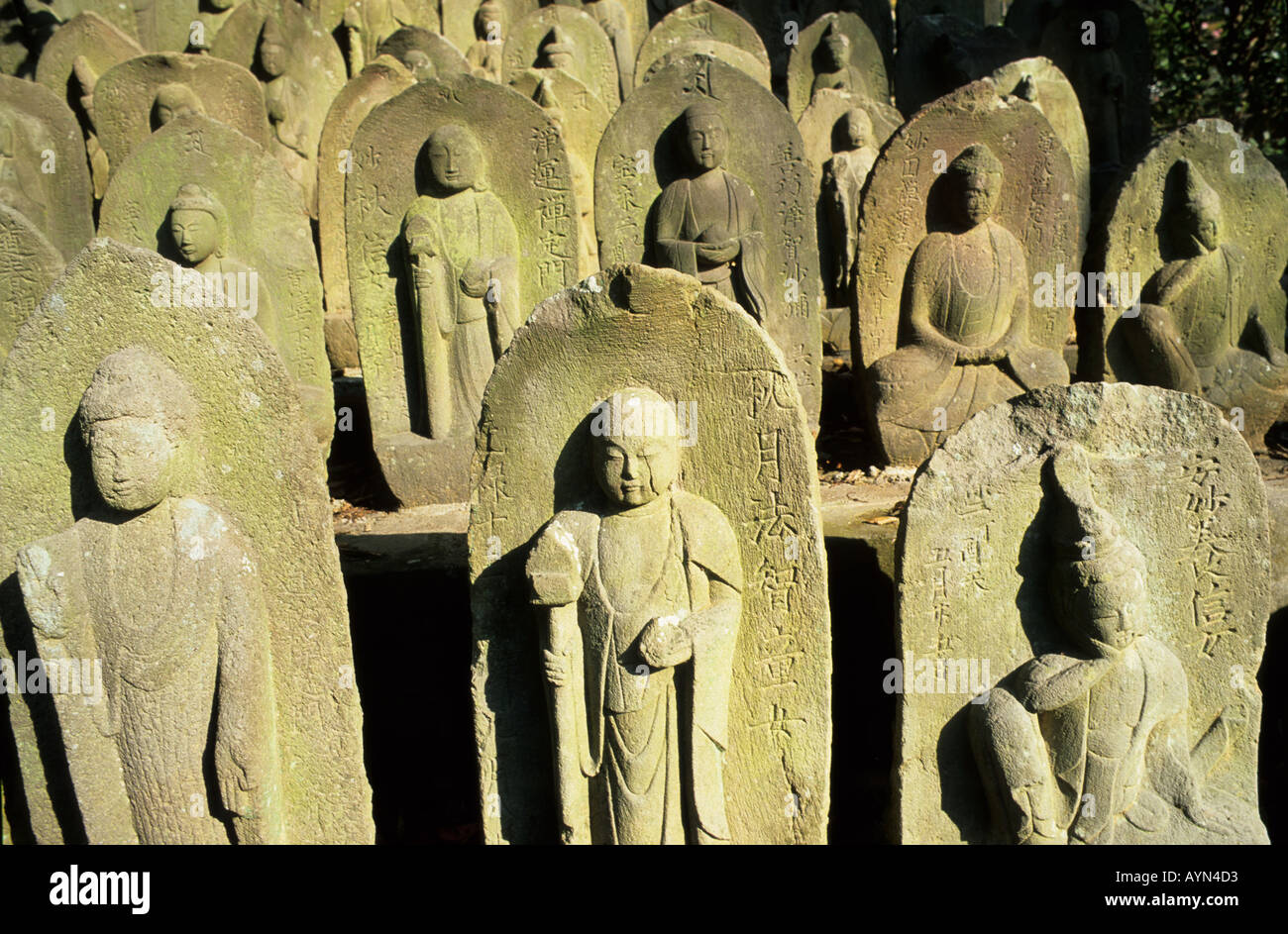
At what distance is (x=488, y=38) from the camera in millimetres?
10883

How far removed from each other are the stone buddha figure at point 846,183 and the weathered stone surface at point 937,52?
6.97 feet

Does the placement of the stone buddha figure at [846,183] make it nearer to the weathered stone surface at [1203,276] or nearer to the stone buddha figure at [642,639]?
the weathered stone surface at [1203,276]

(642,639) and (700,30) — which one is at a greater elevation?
(700,30)

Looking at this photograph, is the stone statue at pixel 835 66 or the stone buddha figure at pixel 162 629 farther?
the stone statue at pixel 835 66

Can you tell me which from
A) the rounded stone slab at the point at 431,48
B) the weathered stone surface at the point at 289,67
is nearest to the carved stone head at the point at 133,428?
the weathered stone surface at the point at 289,67

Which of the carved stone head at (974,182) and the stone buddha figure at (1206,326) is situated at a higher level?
the carved stone head at (974,182)

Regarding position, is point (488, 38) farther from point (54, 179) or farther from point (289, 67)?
point (54, 179)

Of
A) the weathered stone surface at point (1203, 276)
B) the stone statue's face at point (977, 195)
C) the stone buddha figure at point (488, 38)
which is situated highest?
the stone buddha figure at point (488, 38)

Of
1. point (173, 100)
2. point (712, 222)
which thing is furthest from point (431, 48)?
point (712, 222)

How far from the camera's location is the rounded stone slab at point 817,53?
33.0ft

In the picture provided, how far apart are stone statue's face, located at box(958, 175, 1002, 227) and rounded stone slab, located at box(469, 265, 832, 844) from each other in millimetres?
2857

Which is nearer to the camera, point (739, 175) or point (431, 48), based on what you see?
point (739, 175)

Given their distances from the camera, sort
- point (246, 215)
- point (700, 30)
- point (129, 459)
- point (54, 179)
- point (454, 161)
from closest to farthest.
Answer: point (129, 459) < point (454, 161) < point (246, 215) < point (54, 179) < point (700, 30)

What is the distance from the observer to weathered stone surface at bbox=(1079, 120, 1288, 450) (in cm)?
555
